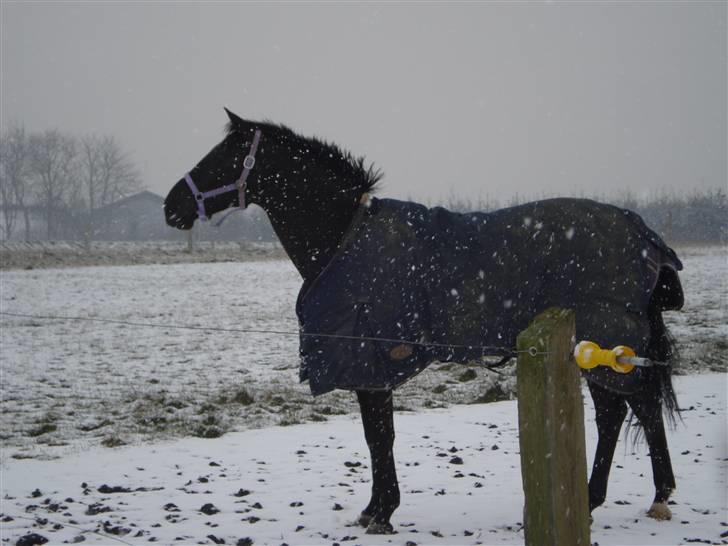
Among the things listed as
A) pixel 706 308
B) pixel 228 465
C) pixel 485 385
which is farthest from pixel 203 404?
pixel 706 308

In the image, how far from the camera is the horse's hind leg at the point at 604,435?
4.27 meters

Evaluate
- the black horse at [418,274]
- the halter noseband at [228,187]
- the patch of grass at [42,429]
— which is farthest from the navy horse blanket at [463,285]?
the patch of grass at [42,429]

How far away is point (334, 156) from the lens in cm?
454

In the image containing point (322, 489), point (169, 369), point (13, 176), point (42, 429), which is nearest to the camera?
point (322, 489)

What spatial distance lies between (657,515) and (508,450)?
5.72ft

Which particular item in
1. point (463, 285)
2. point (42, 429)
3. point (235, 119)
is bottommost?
point (42, 429)

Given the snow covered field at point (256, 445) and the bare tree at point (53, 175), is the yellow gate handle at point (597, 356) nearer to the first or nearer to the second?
the snow covered field at point (256, 445)

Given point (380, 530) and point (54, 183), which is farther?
point (54, 183)

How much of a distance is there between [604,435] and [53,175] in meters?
58.7

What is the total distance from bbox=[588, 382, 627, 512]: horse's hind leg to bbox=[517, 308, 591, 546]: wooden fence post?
6.61ft

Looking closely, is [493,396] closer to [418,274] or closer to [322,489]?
[322,489]

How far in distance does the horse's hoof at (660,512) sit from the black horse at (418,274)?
0.04 ft

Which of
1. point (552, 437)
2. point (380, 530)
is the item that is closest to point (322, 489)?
point (380, 530)

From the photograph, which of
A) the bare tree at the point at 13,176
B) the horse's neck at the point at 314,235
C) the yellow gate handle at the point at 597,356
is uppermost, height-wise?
the bare tree at the point at 13,176
